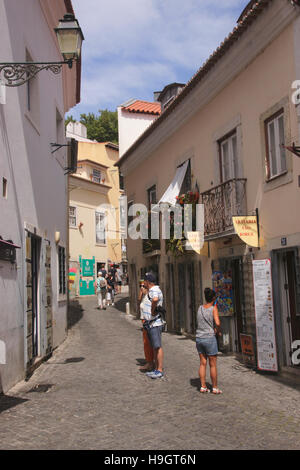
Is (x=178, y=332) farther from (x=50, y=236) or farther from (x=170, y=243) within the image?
(x=50, y=236)

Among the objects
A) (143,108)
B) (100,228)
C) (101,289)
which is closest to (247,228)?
(101,289)

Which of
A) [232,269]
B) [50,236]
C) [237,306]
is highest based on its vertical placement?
[50,236]

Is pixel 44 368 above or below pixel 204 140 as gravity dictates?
below

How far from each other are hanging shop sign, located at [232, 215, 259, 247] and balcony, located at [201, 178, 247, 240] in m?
0.59

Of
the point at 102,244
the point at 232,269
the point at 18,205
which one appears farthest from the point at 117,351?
the point at 102,244

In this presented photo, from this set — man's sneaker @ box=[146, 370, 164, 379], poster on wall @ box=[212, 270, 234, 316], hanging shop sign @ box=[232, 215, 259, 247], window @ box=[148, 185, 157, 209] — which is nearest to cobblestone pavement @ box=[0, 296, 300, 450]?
man's sneaker @ box=[146, 370, 164, 379]

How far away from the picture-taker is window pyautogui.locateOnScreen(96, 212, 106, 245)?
34.7 meters

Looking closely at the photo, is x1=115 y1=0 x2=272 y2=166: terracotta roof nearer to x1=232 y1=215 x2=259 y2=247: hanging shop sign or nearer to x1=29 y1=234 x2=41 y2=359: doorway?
x1=232 y1=215 x2=259 y2=247: hanging shop sign

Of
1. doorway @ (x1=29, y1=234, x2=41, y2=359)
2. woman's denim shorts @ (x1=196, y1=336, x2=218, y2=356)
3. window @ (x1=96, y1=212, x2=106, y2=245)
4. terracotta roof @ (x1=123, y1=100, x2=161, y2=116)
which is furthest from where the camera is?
window @ (x1=96, y1=212, x2=106, y2=245)

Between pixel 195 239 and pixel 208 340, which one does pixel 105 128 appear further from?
pixel 208 340

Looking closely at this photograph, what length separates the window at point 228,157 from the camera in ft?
37.4

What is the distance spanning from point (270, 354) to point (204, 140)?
5938mm
